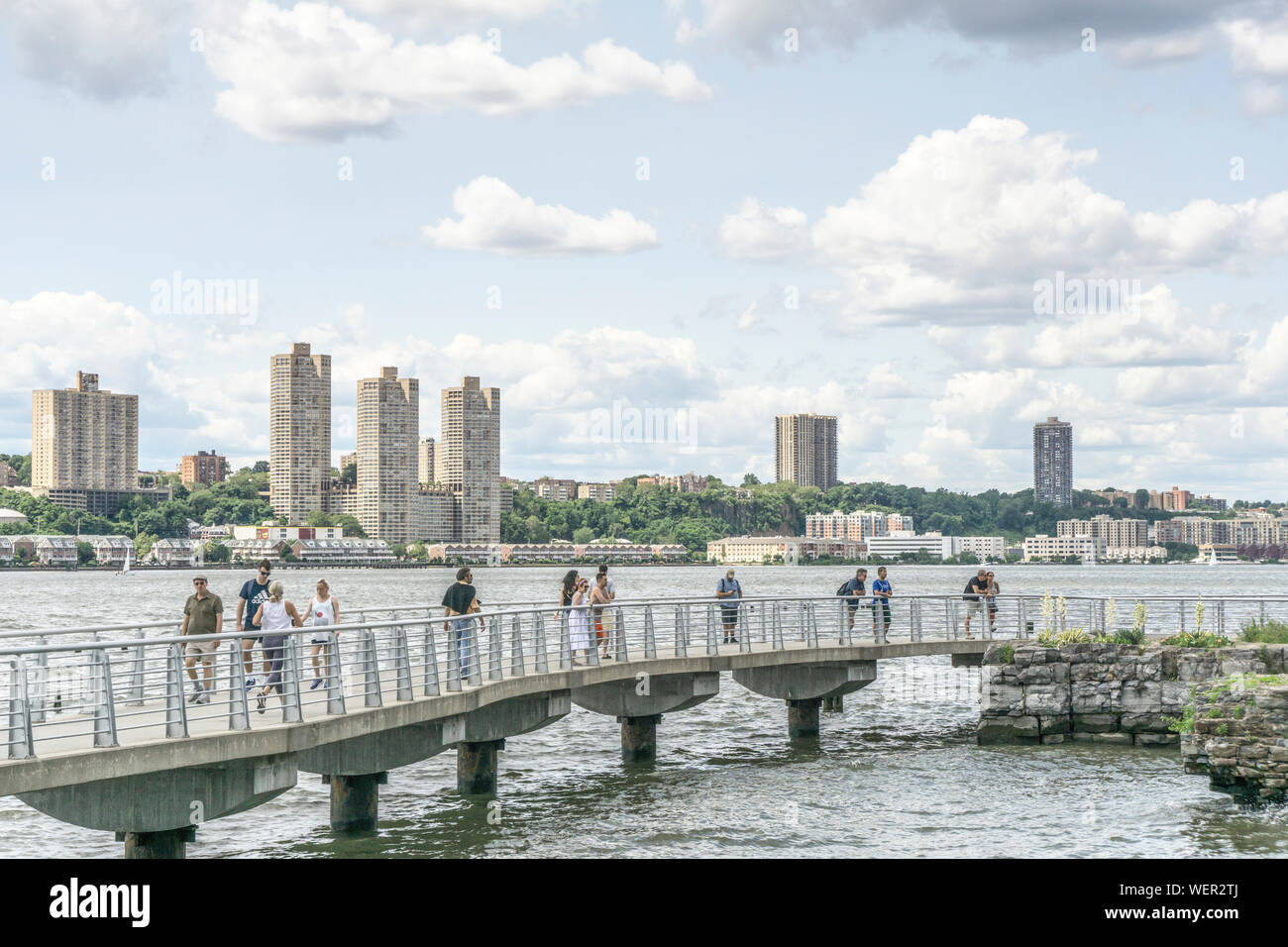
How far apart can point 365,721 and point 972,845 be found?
28.7 feet

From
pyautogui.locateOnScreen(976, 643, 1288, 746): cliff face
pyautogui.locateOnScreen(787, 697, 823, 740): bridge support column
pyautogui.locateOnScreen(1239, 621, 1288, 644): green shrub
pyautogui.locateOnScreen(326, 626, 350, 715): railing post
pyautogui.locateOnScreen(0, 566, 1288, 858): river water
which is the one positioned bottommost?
pyautogui.locateOnScreen(0, 566, 1288, 858): river water

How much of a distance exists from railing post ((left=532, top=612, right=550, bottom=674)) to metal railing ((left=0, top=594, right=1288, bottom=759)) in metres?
0.03

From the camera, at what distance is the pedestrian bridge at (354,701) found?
14367 millimetres

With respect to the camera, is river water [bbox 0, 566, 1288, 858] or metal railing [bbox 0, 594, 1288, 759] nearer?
metal railing [bbox 0, 594, 1288, 759]

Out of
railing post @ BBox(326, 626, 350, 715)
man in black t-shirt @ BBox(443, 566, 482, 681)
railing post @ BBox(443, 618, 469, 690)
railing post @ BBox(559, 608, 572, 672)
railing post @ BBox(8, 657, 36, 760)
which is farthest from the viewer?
railing post @ BBox(559, 608, 572, 672)

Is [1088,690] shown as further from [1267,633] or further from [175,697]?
[175,697]

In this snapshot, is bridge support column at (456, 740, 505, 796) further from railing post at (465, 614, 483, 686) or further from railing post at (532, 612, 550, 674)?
railing post at (465, 614, 483, 686)

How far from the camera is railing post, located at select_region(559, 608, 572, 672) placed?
24.9m

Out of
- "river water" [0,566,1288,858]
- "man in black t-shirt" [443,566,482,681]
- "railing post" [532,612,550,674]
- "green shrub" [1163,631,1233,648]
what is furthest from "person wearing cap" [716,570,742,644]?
"green shrub" [1163,631,1233,648]

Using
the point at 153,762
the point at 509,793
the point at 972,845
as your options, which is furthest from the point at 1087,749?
the point at 153,762

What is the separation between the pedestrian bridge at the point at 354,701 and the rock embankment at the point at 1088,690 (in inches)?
98.5

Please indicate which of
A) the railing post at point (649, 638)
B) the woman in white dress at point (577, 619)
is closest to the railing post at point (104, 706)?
the woman in white dress at point (577, 619)

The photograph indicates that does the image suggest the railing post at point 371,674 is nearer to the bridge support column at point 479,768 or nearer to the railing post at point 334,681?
the railing post at point 334,681
